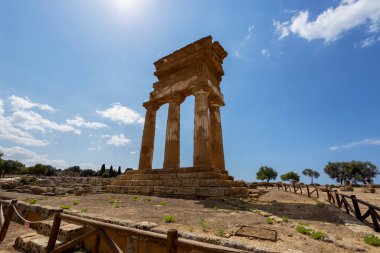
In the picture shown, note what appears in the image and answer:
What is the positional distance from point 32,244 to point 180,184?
283 inches

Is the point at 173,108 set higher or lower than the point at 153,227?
higher

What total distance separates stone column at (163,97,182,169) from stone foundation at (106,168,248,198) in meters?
1.06

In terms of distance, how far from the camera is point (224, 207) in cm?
808

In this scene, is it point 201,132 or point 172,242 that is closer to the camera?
point 172,242

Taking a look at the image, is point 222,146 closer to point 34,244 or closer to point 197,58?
point 197,58

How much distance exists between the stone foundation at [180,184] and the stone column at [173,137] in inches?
41.6

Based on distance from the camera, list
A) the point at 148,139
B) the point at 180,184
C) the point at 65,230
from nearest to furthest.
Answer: the point at 65,230 → the point at 180,184 → the point at 148,139

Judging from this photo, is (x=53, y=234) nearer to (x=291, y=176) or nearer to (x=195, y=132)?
(x=195, y=132)

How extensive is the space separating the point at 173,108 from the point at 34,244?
1141 centimetres

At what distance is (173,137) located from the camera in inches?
569

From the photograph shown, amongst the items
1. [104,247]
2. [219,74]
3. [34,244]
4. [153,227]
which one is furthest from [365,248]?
[219,74]

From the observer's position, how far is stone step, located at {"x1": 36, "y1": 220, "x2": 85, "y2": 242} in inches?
201

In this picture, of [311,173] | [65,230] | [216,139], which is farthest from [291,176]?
[65,230]

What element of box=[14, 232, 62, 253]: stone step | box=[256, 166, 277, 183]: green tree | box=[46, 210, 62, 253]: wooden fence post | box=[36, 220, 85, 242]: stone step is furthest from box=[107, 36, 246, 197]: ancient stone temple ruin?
box=[256, 166, 277, 183]: green tree
